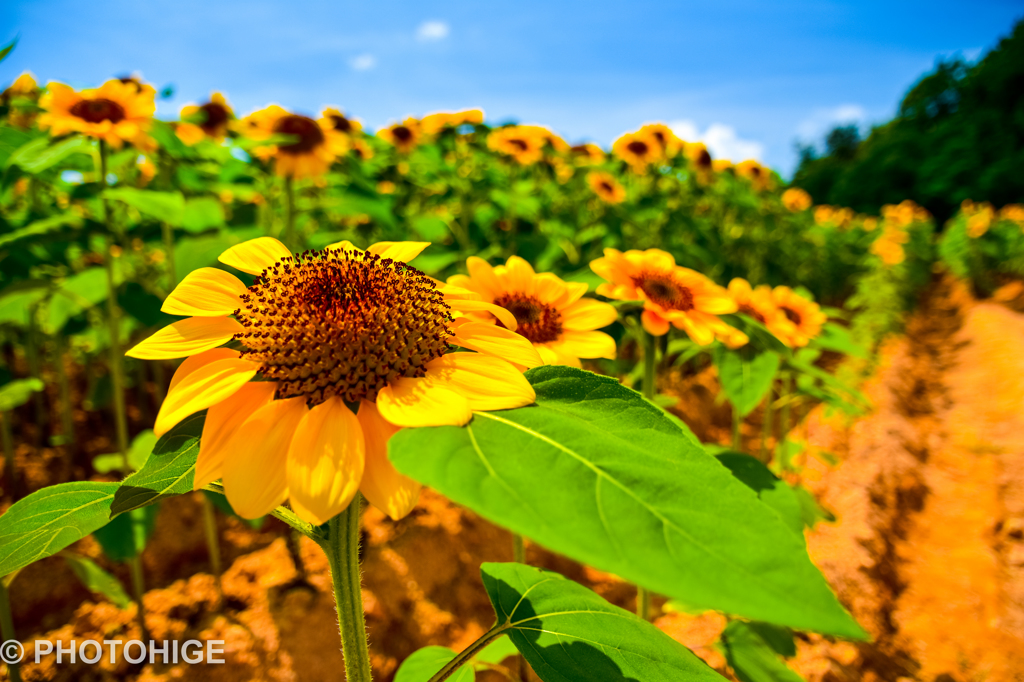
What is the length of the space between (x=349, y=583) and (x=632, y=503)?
49cm

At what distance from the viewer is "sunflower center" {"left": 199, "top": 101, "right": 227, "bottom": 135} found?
383cm

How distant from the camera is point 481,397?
1.94ft

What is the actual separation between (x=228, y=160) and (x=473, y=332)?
2.84 m

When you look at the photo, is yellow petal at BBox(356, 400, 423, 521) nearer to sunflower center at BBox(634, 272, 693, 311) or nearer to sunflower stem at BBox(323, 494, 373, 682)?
sunflower stem at BBox(323, 494, 373, 682)

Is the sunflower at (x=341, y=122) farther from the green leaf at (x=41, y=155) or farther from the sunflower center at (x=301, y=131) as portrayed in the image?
the green leaf at (x=41, y=155)

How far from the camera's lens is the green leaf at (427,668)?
3.38 feet

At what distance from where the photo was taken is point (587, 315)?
1.15 m

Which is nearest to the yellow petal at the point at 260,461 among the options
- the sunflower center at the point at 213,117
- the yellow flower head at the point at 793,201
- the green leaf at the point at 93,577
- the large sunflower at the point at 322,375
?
the large sunflower at the point at 322,375

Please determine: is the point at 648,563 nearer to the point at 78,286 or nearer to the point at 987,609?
the point at 78,286

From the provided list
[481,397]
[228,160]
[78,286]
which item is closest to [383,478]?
[481,397]

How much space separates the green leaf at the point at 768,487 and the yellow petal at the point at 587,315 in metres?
0.41

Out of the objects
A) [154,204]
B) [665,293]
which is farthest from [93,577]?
[665,293]

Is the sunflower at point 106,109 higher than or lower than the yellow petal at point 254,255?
higher

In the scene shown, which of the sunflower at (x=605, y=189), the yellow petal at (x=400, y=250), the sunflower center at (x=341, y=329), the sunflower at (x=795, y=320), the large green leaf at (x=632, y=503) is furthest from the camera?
the sunflower at (x=605, y=189)
